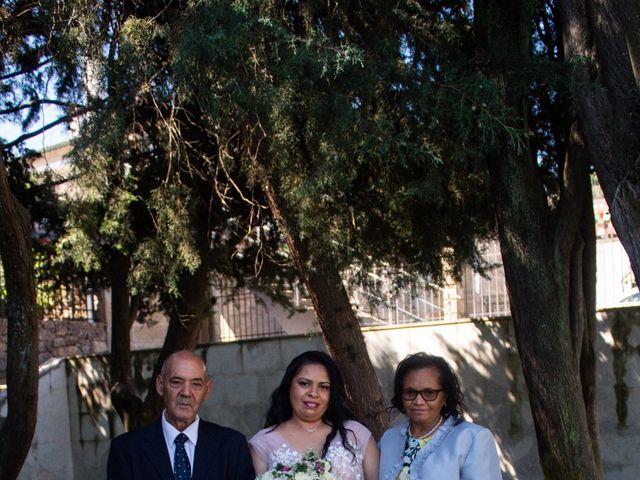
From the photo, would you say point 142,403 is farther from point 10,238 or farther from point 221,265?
point 10,238

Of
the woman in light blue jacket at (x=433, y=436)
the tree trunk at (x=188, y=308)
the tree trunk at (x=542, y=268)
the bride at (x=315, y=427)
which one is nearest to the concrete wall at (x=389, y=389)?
the tree trunk at (x=188, y=308)

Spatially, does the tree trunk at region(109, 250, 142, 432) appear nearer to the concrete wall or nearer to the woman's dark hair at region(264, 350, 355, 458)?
the concrete wall

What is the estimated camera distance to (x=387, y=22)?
720 centimetres

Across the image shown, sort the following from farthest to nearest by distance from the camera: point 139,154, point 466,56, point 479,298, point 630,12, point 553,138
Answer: point 479,298
point 139,154
point 553,138
point 466,56
point 630,12

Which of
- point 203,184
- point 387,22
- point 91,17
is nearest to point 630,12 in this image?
point 387,22

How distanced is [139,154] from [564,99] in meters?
4.22

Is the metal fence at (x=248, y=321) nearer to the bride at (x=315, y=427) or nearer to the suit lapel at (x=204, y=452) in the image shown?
the bride at (x=315, y=427)

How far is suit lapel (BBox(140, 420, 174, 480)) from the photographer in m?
3.98

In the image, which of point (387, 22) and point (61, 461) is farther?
point (61, 461)

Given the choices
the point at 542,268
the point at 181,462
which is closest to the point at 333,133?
the point at 542,268

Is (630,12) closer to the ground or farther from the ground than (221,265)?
farther from the ground

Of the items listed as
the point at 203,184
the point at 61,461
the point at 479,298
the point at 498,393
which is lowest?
the point at 61,461

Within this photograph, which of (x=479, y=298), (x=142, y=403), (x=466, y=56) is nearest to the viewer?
(x=466, y=56)

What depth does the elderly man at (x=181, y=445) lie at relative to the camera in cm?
399
